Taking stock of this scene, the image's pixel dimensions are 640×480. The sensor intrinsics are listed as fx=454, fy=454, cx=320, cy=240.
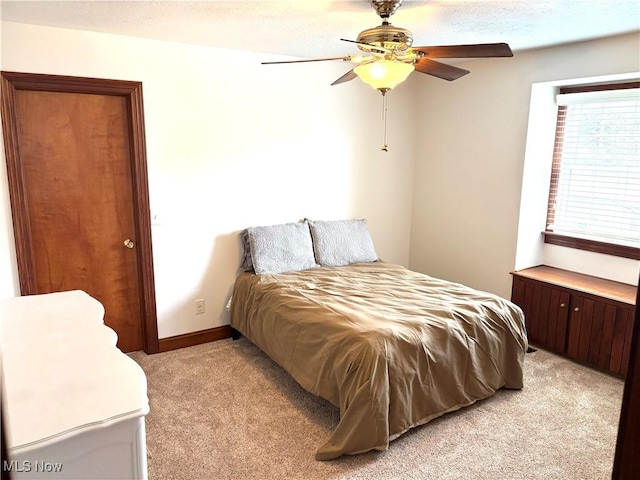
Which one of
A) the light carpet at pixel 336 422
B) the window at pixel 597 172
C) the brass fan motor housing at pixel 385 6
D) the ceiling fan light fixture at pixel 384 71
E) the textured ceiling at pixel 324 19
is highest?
the textured ceiling at pixel 324 19

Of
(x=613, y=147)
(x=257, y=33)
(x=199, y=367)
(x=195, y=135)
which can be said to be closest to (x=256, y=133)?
(x=195, y=135)

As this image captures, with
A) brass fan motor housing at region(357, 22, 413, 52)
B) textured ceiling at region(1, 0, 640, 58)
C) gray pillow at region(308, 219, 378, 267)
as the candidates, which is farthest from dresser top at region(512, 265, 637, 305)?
brass fan motor housing at region(357, 22, 413, 52)

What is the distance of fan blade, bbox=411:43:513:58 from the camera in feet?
6.89

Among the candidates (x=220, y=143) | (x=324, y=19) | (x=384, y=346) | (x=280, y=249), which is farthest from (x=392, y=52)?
(x=280, y=249)

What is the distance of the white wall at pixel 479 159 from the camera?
3.57 metres

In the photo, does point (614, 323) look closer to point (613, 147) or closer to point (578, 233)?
point (578, 233)

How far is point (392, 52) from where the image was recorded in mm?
2260

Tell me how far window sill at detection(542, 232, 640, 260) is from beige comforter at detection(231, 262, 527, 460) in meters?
1.18

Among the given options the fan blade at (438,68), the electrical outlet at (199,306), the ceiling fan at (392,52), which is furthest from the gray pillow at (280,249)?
the fan blade at (438,68)

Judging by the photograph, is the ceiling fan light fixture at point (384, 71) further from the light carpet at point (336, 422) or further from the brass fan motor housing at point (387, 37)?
the light carpet at point (336, 422)

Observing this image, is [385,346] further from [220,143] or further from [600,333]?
[220,143]

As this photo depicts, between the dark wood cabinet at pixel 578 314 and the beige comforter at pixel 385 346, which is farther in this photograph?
the dark wood cabinet at pixel 578 314
